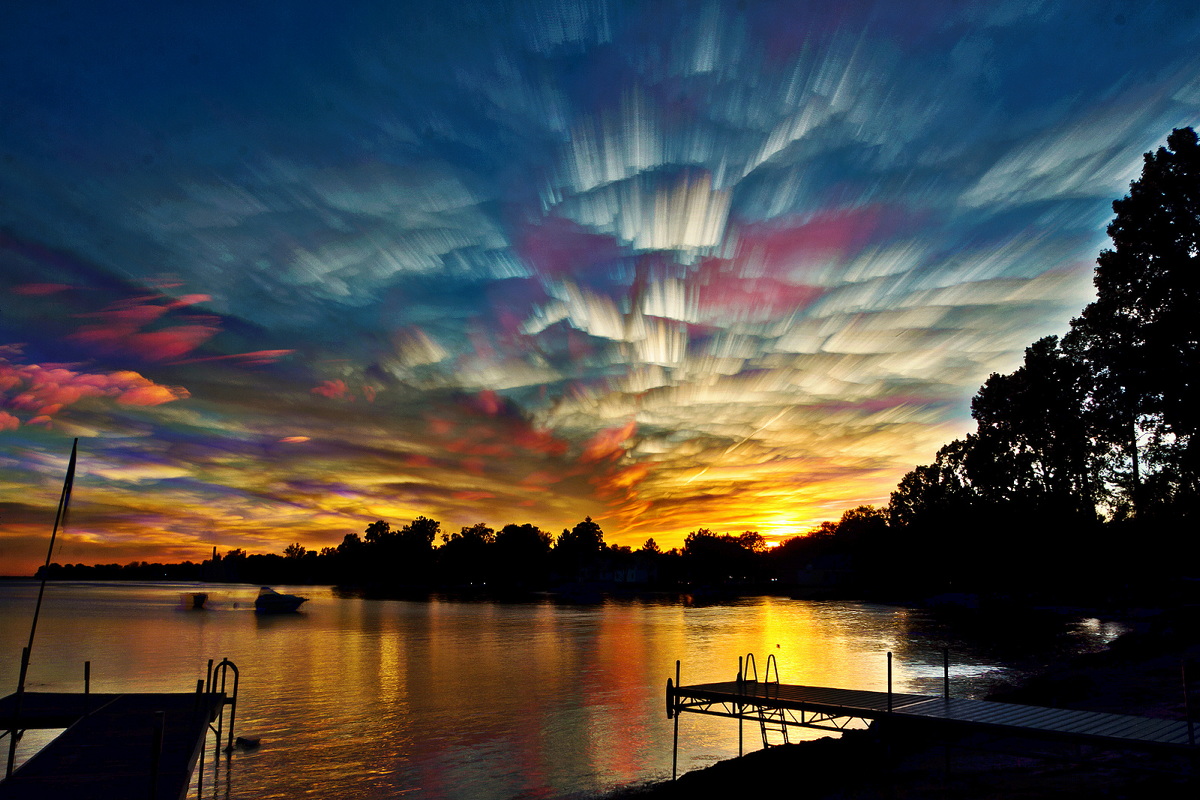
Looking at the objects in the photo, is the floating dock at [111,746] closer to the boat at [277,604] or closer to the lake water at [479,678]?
the lake water at [479,678]

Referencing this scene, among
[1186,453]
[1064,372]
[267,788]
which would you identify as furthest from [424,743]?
[1064,372]

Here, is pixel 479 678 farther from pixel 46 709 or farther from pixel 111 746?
pixel 111 746

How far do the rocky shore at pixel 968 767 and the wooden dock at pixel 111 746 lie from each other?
38.1 ft

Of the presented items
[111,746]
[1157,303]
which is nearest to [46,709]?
[111,746]

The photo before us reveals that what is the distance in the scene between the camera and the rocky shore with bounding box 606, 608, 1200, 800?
15367 millimetres

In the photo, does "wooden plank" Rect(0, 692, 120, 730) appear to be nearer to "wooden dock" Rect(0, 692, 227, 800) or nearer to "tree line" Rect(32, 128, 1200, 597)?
"wooden dock" Rect(0, 692, 227, 800)

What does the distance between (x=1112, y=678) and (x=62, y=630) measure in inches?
3923


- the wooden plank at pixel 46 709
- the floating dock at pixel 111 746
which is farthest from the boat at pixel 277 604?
the floating dock at pixel 111 746

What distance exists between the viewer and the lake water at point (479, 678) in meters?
23.7

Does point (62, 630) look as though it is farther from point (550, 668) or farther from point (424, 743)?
point (424, 743)

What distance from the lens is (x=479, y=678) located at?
45438 mm

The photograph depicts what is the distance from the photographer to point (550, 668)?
50125mm

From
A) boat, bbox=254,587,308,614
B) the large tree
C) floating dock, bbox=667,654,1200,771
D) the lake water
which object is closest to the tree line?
the large tree

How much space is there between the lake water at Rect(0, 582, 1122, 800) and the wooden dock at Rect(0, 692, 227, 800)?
318 centimetres
